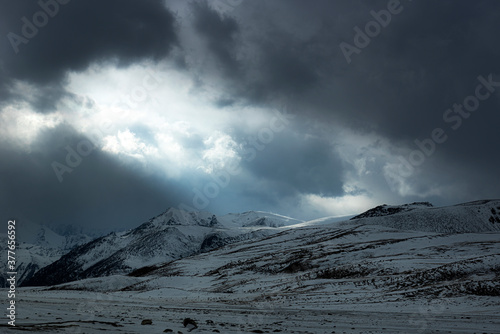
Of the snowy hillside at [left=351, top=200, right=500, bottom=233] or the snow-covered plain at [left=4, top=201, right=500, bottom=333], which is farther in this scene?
the snowy hillside at [left=351, top=200, right=500, bottom=233]

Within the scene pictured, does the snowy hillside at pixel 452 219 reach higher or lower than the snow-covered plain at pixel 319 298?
higher

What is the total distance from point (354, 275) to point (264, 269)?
41.4 metres

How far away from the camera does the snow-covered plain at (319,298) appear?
66.8ft

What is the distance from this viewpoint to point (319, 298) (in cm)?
4388

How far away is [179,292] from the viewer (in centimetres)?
6569

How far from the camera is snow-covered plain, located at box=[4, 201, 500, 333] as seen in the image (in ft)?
66.8

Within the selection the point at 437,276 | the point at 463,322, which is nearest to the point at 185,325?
the point at 463,322

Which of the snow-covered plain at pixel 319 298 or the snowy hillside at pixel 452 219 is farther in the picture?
the snowy hillside at pixel 452 219

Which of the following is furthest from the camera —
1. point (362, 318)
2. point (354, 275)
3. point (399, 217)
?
point (399, 217)

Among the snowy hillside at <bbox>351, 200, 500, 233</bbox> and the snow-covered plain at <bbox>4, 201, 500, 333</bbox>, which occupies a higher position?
the snowy hillside at <bbox>351, 200, 500, 233</bbox>

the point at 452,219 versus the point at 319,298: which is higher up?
the point at 452,219

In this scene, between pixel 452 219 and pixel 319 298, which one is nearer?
pixel 319 298

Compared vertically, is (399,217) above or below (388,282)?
above

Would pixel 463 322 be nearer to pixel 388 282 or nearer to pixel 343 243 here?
pixel 388 282
